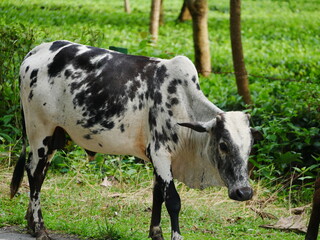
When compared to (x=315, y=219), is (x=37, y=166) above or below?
above

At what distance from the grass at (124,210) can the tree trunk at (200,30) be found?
5146mm

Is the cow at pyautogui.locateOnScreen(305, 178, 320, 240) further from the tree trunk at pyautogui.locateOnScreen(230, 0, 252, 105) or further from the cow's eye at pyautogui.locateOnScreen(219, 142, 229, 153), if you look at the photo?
the tree trunk at pyautogui.locateOnScreen(230, 0, 252, 105)

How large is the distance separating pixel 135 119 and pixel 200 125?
0.68 m

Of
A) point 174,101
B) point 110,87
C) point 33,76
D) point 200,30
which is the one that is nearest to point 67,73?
point 33,76

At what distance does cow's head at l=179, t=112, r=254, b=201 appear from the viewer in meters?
4.74

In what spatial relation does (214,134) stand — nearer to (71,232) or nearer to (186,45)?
(71,232)

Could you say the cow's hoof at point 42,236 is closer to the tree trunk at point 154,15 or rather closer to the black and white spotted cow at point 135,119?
the black and white spotted cow at point 135,119

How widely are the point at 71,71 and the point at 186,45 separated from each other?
12.0 m

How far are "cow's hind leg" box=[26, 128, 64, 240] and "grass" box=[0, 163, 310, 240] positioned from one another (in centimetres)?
32

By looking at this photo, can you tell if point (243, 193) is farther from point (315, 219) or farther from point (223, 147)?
point (315, 219)

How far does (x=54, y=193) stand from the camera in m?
7.08

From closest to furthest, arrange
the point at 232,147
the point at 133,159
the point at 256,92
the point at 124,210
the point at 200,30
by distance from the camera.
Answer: the point at 232,147 < the point at 124,210 < the point at 133,159 < the point at 256,92 < the point at 200,30

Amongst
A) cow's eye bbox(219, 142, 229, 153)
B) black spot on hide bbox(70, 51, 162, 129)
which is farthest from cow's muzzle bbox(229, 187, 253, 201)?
black spot on hide bbox(70, 51, 162, 129)

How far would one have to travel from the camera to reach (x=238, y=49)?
9195 mm
